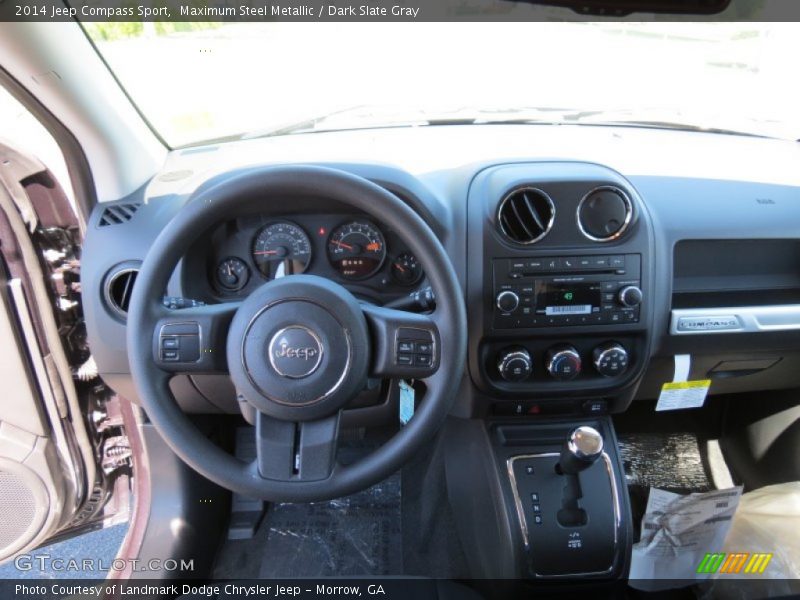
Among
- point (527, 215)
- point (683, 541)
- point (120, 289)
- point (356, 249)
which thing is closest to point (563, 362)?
point (527, 215)

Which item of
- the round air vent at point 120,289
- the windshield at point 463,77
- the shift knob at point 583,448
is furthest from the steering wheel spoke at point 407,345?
the windshield at point 463,77

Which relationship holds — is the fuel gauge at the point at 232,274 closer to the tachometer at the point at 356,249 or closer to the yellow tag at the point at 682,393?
the tachometer at the point at 356,249

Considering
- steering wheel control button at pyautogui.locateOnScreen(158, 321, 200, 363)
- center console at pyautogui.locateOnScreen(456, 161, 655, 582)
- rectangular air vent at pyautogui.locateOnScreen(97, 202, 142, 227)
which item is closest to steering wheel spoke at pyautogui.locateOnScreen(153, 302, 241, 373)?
steering wheel control button at pyautogui.locateOnScreen(158, 321, 200, 363)

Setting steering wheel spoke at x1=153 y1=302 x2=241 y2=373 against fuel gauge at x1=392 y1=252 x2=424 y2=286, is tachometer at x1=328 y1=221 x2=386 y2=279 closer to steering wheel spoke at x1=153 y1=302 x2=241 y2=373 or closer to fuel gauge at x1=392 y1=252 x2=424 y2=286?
fuel gauge at x1=392 y1=252 x2=424 y2=286

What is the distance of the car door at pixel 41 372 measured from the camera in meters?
1.71

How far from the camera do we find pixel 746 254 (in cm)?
179

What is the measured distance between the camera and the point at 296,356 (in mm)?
1206

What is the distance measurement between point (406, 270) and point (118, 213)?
786 mm

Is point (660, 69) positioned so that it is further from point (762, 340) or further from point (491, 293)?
point (491, 293)

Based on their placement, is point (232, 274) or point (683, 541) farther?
point (683, 541)

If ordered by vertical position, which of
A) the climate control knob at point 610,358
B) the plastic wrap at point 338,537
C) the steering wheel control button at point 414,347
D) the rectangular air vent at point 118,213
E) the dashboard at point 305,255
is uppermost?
the rectangular air vent at point 118,213

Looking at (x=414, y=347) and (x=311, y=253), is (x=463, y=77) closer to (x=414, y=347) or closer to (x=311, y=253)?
(x=311, y=253)

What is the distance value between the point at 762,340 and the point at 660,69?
3.33ft

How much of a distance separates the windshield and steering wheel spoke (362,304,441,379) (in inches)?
37.2
